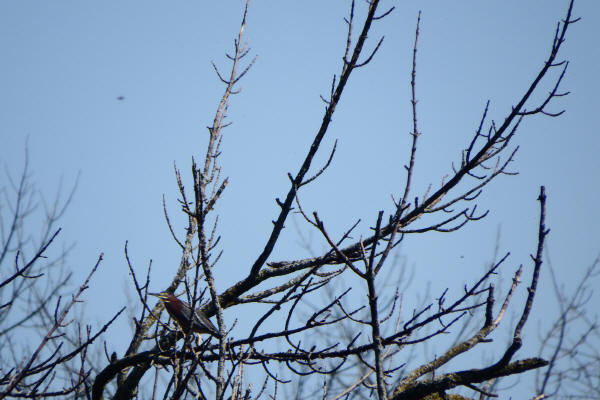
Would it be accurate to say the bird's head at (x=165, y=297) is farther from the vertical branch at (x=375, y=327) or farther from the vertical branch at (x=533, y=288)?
the vertical branch at (x=533, y=288)

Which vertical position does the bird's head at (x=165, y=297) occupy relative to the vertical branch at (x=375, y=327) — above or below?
above

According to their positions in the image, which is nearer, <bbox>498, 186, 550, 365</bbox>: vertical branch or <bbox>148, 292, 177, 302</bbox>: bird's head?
<bbox>498, 186, 550, 365</bbox>: vertical branch

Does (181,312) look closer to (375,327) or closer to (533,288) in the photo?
(375,327)

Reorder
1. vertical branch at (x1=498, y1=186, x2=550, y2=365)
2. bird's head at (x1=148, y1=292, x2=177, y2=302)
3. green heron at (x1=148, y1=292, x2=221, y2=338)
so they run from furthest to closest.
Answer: bird's head at (x1=148, y1=292, x2=177, y2=302) < green heron at (x1=148, y1=292, x2=221, y2=338) < vertical branch at (x1=498, y1=186, x2=550, y2=365)

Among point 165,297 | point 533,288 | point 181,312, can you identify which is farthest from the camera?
point 165,297

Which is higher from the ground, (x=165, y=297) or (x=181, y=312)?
(x=165, y=297)

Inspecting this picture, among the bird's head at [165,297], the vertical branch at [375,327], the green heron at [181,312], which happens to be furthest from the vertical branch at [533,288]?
the bird's head at [165,297]

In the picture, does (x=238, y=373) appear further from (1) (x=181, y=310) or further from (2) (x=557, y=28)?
(2) (x=557, y=28)

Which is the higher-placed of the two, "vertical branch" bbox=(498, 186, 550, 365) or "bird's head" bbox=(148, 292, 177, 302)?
"bird's head" bbox=(148, 292, 177, 302)

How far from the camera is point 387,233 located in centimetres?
312

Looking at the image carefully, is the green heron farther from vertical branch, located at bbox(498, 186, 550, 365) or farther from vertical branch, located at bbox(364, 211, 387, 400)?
vertical branch, located at bbox(498, 186, 550, 365)

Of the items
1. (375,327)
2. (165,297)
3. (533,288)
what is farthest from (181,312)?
(533,288)

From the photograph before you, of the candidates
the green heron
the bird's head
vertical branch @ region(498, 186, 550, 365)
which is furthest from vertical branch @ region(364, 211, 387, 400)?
the bird's head

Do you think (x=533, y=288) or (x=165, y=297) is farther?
(x=165, y=297)
